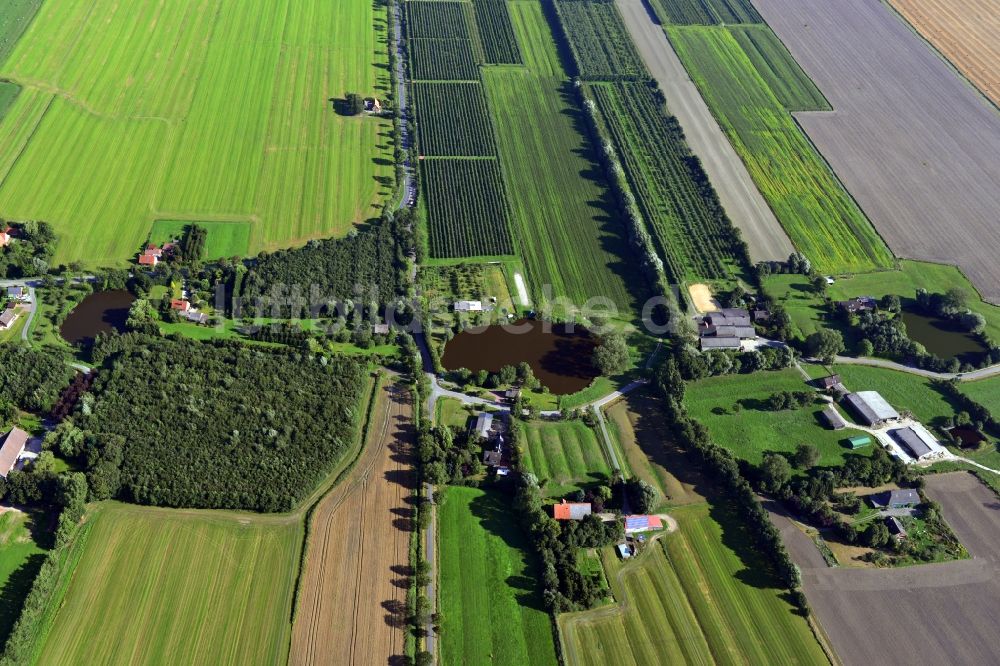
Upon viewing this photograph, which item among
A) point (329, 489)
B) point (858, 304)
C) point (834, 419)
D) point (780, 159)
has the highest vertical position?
point (780, 159)

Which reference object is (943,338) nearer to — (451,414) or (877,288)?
(877,288)

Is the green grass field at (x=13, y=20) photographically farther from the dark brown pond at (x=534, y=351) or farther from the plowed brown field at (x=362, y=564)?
the plowed brown field at (x=362, y=564)

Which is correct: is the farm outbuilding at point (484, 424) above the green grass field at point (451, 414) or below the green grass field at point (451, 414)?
above

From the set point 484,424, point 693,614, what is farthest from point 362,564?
point 693,614

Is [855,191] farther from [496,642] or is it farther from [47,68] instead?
[47,68]

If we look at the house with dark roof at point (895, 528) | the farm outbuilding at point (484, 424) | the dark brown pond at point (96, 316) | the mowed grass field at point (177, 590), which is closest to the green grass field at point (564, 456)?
the farm outbuilding at point (484, 424)

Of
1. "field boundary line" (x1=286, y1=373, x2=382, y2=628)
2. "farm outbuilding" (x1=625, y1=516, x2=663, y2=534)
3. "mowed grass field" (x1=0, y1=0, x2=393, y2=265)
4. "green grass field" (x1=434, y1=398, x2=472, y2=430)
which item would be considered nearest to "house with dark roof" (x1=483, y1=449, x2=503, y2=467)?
"green grass field" (x1=434, y1=398, x2=472, y2=430)
